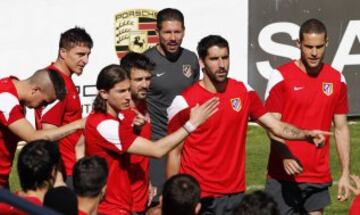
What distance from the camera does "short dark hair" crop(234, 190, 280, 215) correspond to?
6.70m

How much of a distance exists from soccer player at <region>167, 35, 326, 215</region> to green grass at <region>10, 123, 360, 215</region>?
10.7 ft

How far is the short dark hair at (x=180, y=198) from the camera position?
24.1ft

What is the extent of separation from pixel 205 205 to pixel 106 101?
1563mm

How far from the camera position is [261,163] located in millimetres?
15727

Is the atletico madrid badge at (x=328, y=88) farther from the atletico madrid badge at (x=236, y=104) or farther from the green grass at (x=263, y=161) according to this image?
the green grass at (x=263, y=161)

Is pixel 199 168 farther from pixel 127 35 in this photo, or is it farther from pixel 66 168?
pixel 127 35

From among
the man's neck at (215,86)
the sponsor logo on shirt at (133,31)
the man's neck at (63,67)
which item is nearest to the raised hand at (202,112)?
the man's neck at (215,86)

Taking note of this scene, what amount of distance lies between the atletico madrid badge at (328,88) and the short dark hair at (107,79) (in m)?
2.36

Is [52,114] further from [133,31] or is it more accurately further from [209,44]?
[133,31]

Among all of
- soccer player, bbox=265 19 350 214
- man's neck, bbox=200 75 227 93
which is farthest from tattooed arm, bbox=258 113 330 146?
man's neck, bbox=200 75 227 93

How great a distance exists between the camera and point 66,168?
1066 cm

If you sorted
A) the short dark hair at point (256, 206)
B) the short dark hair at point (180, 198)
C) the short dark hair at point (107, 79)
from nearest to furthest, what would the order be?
the short dark hair at point (256, 206) < the short dark hair at point (180, 198) < the short dark hair at point (107, 79)

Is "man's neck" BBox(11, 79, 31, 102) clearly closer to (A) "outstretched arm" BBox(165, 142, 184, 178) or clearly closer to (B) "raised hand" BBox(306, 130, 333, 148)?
(A) "outstretched arm" BBox(165, 142, 184, 178)

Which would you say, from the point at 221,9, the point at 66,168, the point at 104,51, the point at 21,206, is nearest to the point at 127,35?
the point at 104,51
